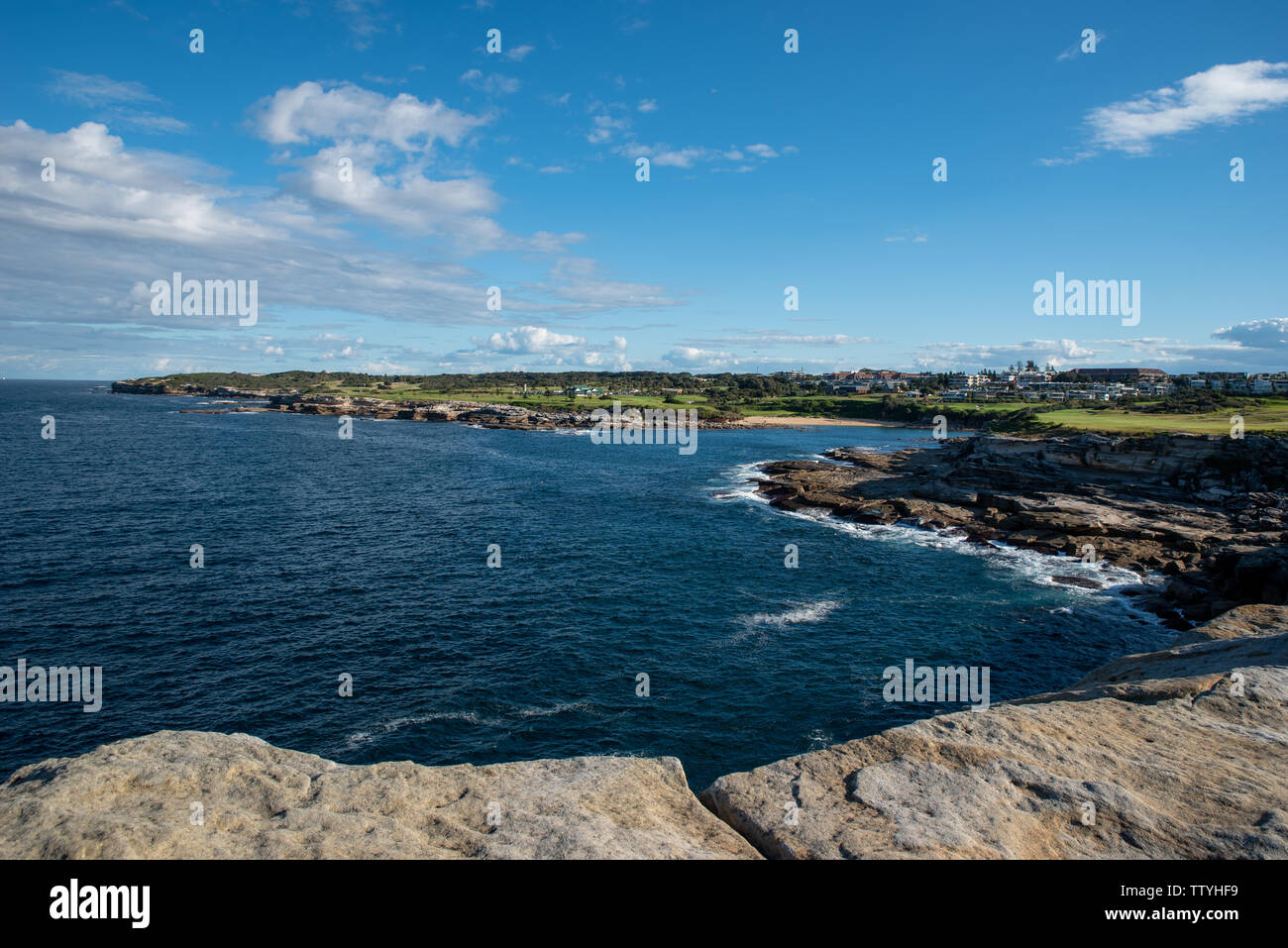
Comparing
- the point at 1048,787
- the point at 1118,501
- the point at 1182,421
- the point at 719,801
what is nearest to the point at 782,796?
the point at 719,801

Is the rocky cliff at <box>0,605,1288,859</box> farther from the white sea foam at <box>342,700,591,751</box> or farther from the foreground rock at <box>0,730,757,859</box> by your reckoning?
the white sea foam at <box>342,700,591,751</box>

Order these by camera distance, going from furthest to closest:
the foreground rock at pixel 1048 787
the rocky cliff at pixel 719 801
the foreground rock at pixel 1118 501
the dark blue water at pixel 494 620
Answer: the foreground rock at pixel 1118 501 < the dark blue water at pixel 494 620 < the foreground rock at pixel 1048 787 < the rocky cliff at pixel 719 801

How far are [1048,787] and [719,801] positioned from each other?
260 inches

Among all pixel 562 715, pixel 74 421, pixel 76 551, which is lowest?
pixel 562 715

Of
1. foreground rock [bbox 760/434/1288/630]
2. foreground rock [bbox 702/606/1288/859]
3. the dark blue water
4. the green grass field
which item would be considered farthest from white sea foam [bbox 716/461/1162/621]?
the green grass field

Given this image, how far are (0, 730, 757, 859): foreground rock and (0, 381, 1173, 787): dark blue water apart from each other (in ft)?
37.2

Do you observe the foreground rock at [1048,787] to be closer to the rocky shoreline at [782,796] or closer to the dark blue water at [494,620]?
the rocky shoreline at [782,796]

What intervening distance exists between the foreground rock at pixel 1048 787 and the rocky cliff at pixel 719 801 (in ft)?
0.14

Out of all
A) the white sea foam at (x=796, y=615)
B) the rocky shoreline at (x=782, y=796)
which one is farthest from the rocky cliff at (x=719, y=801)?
the white sea foam at (x=796, y=615)

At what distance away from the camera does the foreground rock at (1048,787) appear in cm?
1135

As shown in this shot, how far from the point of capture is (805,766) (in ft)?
46.8

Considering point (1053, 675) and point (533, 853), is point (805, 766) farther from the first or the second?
point (1053, 675)
